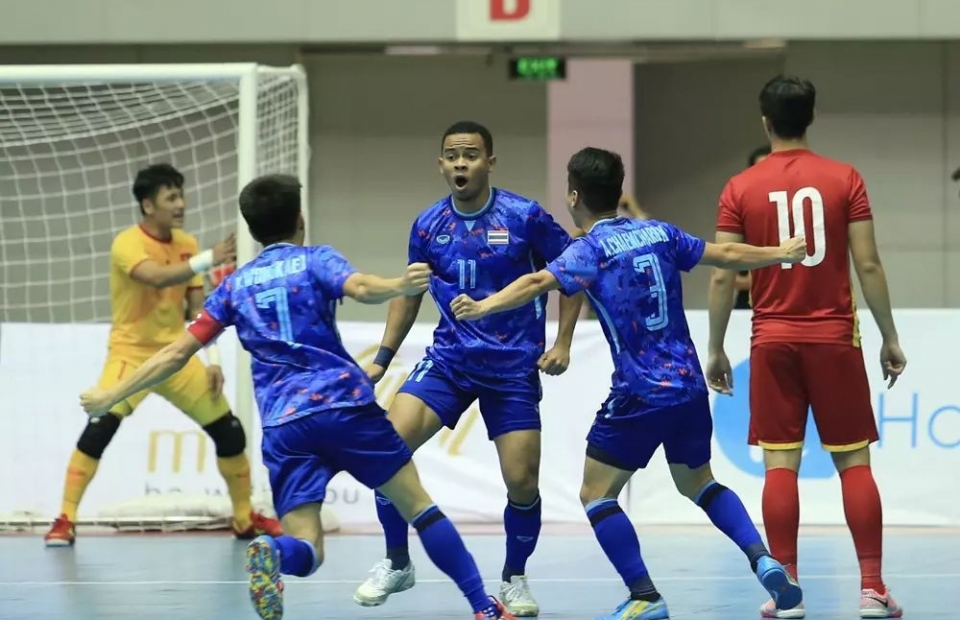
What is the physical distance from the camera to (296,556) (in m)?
5.95

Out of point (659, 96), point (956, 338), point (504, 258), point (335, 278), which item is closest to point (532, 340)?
point (504, 258)

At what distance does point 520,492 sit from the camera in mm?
6996

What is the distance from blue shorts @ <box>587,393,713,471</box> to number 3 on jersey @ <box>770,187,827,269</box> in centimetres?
83

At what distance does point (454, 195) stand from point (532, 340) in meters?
0.70

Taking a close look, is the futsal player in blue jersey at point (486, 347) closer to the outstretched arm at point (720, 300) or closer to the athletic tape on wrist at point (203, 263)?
the outstretched arm at point (720, 300)

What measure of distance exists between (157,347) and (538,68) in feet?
20.7

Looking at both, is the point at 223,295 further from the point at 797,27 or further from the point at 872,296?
the point at 797,27

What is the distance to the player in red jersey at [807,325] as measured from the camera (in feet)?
22.5

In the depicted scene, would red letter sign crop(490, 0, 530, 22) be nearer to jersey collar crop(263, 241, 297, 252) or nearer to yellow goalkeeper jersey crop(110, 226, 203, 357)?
yellow goalkeeper jersey crop(110, 226, 203, 357)

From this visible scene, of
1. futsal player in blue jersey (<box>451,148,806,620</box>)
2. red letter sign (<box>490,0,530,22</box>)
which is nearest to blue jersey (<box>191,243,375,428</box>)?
futsal player in blue jersey (<box>451,148,806,620</box>)

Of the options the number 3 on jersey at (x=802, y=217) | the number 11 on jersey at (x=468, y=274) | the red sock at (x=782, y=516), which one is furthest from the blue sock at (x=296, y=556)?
the number 3 on jersey at (x=802, y=217)

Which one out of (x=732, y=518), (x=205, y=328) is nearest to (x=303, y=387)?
(x=205, y=328)

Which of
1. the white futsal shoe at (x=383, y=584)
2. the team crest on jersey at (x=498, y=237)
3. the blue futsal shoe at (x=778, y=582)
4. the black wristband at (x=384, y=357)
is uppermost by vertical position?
the team crest on jersey at (x=498, y=237)

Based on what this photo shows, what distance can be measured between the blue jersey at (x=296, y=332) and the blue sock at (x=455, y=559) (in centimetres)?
55
